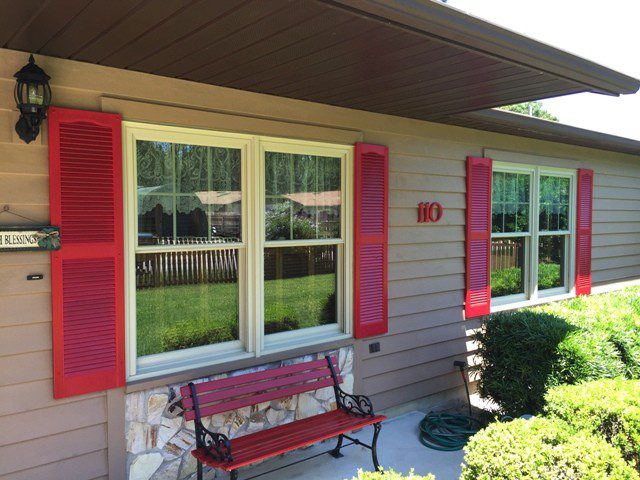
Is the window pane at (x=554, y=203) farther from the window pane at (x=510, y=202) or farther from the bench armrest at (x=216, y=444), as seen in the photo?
the bench armrest at (x=216, y=444)

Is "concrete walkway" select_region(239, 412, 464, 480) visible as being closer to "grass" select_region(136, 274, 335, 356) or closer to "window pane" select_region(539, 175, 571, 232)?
"grass" select_region(136, 274, 335, 356)

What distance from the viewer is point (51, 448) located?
2848 mm

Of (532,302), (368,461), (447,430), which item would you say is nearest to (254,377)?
(368,461)

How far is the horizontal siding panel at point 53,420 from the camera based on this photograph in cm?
273

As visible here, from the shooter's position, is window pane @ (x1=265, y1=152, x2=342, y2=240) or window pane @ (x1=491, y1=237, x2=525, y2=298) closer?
window pane @ (x1=265, y1=152, x2=342, y2=240)

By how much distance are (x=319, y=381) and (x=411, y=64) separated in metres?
2.28

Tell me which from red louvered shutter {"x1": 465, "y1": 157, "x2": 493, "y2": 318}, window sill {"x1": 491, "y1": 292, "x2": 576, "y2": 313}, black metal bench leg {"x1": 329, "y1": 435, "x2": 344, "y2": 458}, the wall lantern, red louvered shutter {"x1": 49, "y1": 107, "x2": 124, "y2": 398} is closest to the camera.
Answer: the wall lantern

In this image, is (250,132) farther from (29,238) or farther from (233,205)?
(29,238)

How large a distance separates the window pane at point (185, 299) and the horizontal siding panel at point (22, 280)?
21.2 inches

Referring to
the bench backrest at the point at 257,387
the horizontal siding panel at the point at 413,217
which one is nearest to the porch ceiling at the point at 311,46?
the horizontal siding panel at the point at 413,217

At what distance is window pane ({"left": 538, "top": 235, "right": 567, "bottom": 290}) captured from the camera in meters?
6.31

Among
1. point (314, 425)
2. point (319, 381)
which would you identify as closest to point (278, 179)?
point (319, 381)

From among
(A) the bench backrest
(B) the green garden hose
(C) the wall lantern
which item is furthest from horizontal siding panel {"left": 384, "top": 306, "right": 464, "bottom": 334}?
(C) the wall lantern

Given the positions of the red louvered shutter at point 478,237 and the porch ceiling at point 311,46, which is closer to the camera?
the porch ceiling at point 311,46
